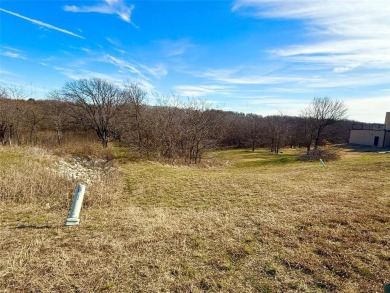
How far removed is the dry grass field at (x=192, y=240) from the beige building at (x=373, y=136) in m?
32.4

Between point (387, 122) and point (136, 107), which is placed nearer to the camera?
point (136, 107)

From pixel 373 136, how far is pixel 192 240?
4025 cm

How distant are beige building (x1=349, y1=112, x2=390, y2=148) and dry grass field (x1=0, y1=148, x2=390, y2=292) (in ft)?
106

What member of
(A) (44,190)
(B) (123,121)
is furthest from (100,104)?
(A) (44,190)

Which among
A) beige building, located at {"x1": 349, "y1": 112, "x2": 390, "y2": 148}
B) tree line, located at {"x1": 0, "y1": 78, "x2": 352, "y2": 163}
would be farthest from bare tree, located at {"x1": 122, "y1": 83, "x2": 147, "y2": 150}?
beige building, located at {"x1": 349, "y1": 112, "x2": 390, "y2": 148}

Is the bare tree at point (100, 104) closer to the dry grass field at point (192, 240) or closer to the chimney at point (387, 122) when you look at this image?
the dry grass field at point (192, 240)

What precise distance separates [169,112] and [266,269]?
674 inches

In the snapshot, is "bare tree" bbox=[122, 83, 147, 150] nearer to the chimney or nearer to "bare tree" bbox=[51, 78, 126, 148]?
"bare tree" bbox=[51, 78, 126, 148]

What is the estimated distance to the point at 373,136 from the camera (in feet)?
113

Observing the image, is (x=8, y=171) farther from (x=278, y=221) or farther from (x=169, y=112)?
(x=169, y=112)

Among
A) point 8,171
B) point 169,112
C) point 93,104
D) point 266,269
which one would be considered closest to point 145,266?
point 266,269

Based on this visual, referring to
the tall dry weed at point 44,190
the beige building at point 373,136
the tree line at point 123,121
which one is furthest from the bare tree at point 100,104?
the beige building at point 373,136

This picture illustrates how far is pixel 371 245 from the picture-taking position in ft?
12.5

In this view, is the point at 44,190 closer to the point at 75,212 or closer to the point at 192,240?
the point at 75,212
